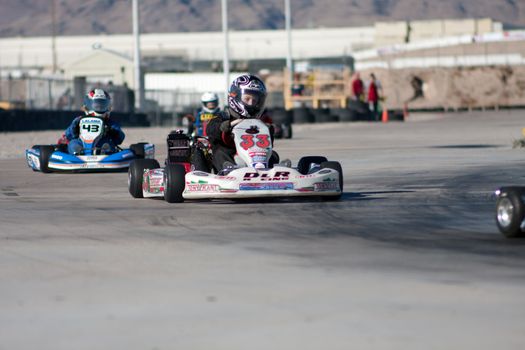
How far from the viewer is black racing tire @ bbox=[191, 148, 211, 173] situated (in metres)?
12.8

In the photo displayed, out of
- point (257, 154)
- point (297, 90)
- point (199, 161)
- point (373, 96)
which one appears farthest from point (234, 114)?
point (297, 90)

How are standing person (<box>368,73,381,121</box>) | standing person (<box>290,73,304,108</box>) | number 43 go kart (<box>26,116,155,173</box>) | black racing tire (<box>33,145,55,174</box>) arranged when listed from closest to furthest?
number 43 go kart (<box>26,116,155,173</box>) → black racing tire (<box>33,145,55,174</box>) → standing person (<box>368,73,381,121</box>) → standing person (<box>290,73,304,108</box>)

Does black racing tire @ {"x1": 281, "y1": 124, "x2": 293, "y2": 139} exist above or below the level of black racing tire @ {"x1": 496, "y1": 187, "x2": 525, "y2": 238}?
below

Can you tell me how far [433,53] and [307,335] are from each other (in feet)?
280

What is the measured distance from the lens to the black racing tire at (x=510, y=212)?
28.3 ft

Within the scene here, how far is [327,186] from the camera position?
11977mm

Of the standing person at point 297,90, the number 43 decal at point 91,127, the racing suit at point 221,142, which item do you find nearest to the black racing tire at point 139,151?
the number 43 decal at point 91,127

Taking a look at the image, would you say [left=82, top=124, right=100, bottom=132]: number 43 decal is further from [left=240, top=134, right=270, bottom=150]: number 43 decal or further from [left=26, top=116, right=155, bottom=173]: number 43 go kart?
[left=240, top=134, right=270, bottom=150]: number 43 decal

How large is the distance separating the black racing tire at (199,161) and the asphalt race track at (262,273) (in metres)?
0.53

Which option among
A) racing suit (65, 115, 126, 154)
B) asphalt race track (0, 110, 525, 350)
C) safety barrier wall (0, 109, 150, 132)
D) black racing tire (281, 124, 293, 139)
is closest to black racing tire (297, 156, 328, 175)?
asphalt race track (0, 110, 525, 350)

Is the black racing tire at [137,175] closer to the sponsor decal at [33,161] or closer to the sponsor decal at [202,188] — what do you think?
the sponsor decal at [202,188]

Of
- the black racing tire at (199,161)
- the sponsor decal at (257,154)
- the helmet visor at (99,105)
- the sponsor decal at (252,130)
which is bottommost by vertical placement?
the black racing tire at (199,161)

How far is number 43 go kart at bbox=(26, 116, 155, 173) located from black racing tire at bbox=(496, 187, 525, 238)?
359 inches

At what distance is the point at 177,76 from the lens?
80.2 m
